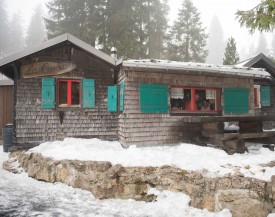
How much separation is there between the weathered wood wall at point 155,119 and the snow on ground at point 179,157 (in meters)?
0.69

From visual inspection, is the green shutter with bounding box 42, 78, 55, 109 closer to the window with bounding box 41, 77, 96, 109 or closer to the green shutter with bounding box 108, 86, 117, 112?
the window with bounding box 41, 77, 96, 109

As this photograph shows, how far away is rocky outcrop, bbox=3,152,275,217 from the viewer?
636 cm

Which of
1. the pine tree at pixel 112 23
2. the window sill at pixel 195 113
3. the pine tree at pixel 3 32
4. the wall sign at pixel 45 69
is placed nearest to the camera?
the window sill at pixel 195 113

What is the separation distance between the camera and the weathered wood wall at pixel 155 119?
33.0 feet

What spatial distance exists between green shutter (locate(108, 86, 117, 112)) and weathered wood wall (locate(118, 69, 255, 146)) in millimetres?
961

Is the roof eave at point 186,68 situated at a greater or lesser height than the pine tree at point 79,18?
lesser

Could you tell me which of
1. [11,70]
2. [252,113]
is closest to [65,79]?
[11,70]

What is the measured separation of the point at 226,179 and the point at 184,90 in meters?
5.47

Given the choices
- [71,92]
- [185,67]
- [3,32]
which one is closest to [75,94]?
[71,92]

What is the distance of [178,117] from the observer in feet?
35.3

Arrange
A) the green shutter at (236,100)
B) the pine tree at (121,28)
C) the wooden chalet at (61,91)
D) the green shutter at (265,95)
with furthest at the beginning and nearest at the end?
the pine tree at (121,28) < the green shutter at (265,95) < the green shutter at (236,100) < the wooden chalet at (61,91)

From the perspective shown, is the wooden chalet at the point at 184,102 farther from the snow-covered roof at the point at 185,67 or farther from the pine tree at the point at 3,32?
the pine tree at the point at 3,32

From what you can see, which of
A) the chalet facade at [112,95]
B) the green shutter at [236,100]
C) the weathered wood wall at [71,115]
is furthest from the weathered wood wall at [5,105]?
the green shutter at [236,100]

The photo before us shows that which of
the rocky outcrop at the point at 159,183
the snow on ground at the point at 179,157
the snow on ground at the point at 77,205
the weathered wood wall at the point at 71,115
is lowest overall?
the snow on ground at the point at 77,205
